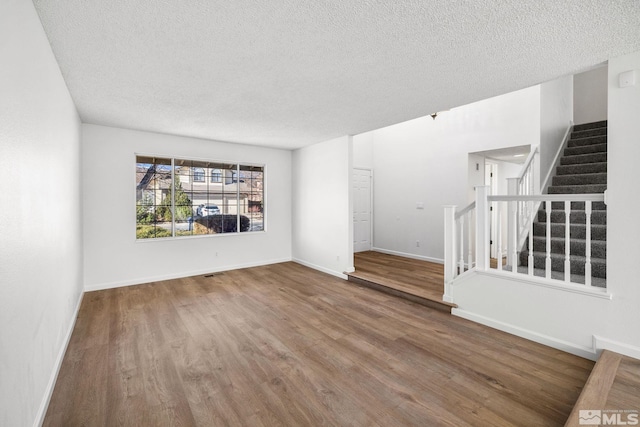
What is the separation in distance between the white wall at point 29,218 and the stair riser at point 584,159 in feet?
20.5

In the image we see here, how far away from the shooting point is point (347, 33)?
2004 mm

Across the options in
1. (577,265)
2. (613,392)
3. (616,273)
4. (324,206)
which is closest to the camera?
(613,392)

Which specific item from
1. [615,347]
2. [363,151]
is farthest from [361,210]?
[615,347]

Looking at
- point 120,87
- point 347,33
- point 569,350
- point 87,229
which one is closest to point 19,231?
point 120,87

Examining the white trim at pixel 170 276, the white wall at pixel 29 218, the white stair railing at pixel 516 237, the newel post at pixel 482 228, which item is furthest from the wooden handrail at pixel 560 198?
the white trim at pixel 170 276

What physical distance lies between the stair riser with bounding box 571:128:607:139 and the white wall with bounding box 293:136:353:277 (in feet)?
12.9

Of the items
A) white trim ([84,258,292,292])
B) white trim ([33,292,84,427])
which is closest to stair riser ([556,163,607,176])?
white trim ([84,258,292,292])

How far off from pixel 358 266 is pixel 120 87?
4505 millimetres

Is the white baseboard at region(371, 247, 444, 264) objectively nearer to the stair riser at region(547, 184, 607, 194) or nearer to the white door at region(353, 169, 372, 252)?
the white door at region(353, 169, 372, 252)

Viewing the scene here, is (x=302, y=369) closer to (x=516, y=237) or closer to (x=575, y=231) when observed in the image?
(x=516, y=237)

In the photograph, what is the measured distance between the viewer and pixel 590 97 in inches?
224

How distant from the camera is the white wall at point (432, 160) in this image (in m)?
4.90

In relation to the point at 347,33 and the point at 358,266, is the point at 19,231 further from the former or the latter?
the point at 358,266
